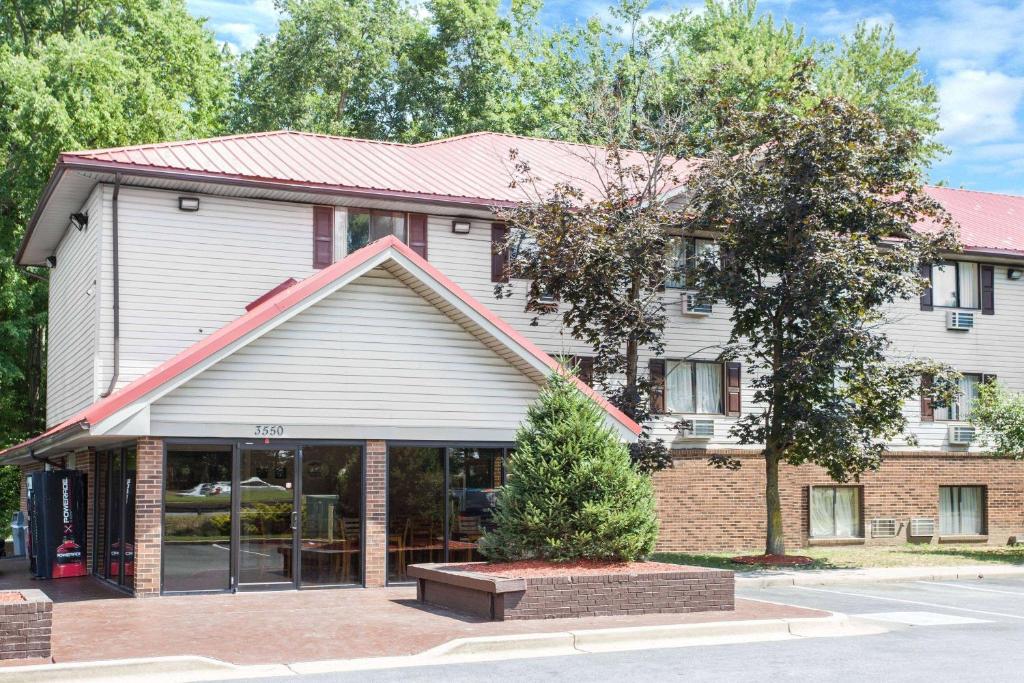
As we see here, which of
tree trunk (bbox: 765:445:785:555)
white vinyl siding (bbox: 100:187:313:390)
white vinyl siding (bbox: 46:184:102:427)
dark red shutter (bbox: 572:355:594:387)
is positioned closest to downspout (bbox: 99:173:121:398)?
white vinyl siding (bbox: 100:187:313:390)

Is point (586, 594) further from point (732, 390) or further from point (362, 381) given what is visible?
point (732, 390)

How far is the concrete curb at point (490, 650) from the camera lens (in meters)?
11.0

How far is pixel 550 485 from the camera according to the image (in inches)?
621

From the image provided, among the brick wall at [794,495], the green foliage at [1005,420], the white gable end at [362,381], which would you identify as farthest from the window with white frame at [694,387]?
the white gable end at [362,381]

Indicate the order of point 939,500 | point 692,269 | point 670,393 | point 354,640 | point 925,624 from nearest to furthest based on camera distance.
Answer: point 354,640, point 925,624, point 692,269, point 670,393, point 939,500

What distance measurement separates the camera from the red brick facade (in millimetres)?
19359

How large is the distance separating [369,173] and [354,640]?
13.8 meters

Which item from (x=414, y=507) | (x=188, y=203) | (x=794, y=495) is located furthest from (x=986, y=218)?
(x=188, y=203)

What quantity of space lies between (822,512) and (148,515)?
1819 cm

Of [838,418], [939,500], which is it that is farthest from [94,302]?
[939,500]

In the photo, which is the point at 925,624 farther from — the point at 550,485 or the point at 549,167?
the point at 549,167

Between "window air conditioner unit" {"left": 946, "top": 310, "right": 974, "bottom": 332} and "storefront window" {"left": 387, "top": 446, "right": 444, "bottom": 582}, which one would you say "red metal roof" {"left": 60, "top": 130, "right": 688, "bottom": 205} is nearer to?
"storefront window" {"left": 387, "top": 446, "right": 444, "bottom": 582}

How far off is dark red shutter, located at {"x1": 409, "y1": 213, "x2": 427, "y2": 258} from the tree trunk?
8437mm

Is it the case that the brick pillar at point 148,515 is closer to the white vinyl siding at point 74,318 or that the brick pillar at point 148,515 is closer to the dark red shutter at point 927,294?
the white vinyl siding at point 74,318
